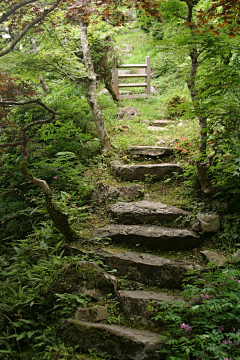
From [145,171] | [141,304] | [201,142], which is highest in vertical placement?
[201,142]

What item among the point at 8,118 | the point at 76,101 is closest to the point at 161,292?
the point at 76,101

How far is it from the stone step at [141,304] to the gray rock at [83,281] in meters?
0.20

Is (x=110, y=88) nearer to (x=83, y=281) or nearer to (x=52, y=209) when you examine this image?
(x=52, y=209)

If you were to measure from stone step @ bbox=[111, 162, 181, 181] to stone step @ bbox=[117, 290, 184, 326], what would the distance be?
2628mm

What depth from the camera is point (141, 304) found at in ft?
10.8

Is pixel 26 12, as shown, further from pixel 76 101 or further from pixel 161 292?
pixel 161 292

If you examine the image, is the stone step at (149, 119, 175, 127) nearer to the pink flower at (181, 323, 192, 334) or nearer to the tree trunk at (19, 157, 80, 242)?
the tree trunk at (19, 157, 80, 242)

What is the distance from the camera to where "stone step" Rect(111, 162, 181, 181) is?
559 centimetres

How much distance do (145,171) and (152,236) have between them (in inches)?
71.1

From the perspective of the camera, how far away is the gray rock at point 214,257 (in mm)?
3590

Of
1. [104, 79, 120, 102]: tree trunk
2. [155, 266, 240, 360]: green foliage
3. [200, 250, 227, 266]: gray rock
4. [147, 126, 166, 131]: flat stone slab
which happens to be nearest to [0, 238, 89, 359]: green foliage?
[155, 266, 240, 360]: green foliage

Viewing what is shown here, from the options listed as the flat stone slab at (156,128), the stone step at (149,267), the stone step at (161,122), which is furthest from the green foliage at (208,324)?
the stone step at (161,122)

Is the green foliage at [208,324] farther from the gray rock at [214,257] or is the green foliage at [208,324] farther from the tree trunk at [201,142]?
the tree trunk at [201,142]

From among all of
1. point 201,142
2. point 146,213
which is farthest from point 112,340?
point 201,142
